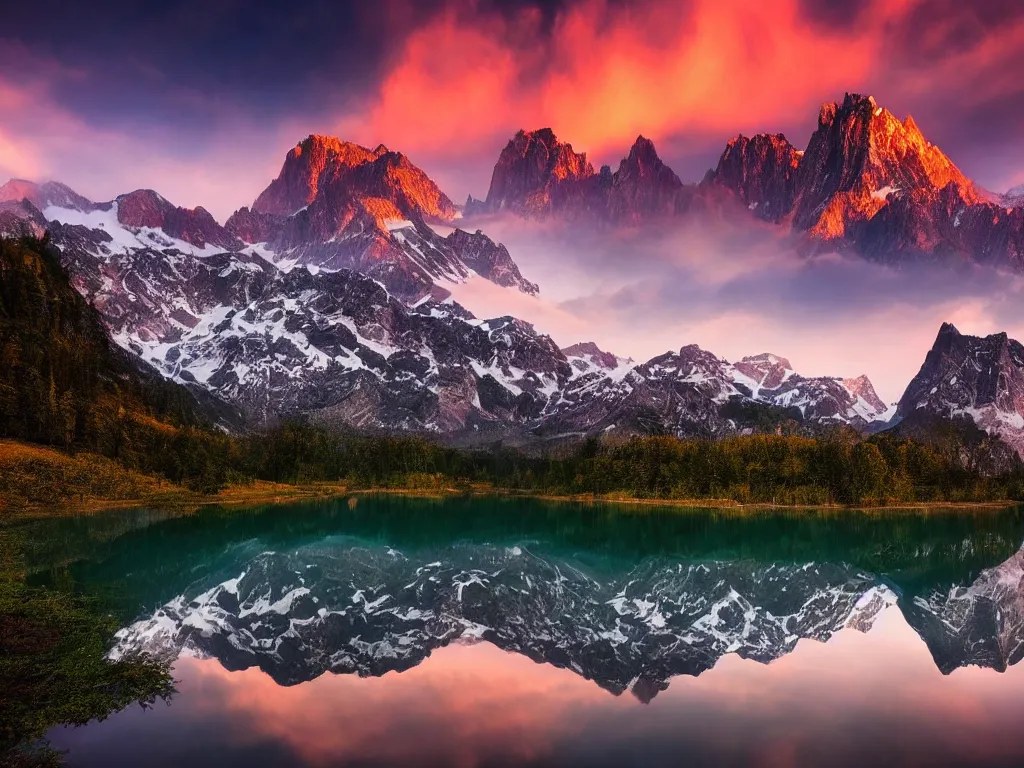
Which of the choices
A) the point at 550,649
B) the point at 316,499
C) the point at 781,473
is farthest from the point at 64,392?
the point at 781,473

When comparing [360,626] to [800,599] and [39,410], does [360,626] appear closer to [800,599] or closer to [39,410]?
[800,599]

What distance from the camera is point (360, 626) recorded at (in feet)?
156

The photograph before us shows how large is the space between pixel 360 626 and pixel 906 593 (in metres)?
48.2

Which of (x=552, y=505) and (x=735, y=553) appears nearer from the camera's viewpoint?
(x=735, y=553)

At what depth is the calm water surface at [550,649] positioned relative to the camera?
25.0m

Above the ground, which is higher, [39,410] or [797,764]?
[39,410]

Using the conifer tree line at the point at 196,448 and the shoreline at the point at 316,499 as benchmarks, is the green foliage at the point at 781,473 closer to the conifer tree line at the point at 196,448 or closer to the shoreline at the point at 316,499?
the conifer tree line at the point at 196,448

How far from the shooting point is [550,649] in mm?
41219

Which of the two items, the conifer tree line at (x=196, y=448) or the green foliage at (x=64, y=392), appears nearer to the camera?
the green foliage at (x=64, y=392)

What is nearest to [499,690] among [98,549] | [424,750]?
[424,750]

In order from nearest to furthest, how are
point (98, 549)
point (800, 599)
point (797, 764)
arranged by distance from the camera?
1. point (797, 764)
2. point (800, 599)
3. point (98, 549)

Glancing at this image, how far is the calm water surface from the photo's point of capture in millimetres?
25031

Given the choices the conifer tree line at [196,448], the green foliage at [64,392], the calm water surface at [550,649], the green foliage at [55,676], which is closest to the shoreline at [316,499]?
the conifer tree line at [196,448]

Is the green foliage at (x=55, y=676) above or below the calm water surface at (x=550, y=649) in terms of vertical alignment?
above
